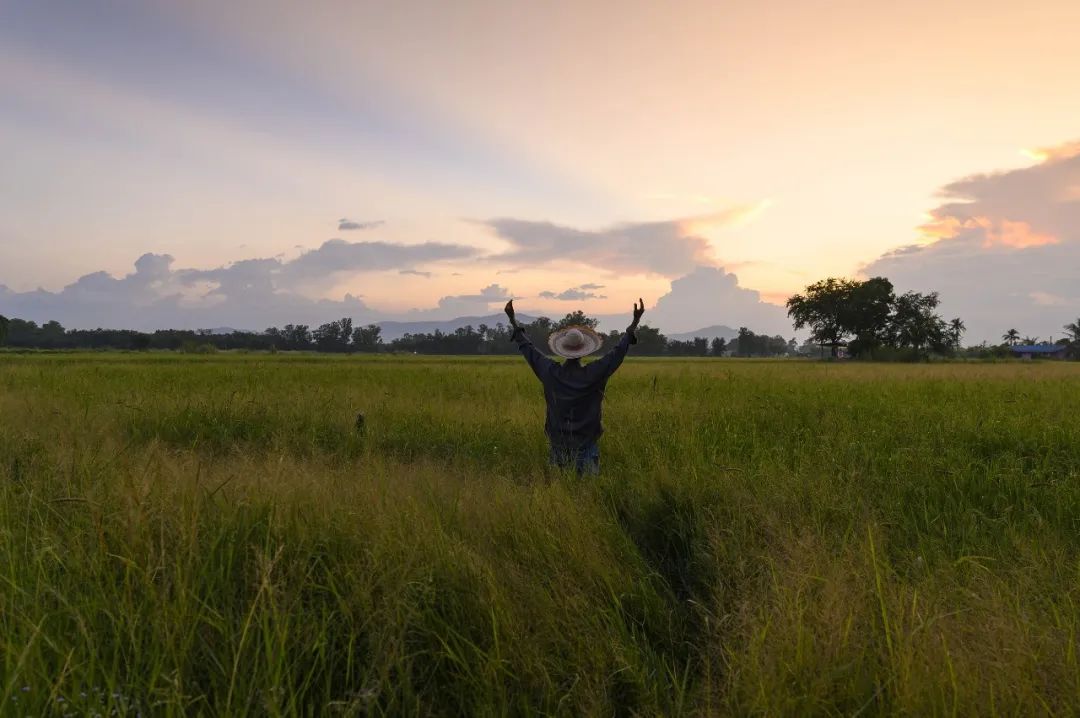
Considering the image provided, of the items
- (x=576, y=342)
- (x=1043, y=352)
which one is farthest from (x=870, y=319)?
(x=1043, y=352)

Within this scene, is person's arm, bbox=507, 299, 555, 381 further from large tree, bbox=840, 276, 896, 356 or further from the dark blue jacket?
large tree, bbox=840, 276, 896, 356

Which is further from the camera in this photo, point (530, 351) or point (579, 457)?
point (530, 351)

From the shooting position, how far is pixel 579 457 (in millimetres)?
5375

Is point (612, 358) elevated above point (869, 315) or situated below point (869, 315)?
below

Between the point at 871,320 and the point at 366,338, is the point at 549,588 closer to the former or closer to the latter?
the point at 871,320

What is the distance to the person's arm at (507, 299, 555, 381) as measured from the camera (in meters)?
5.44

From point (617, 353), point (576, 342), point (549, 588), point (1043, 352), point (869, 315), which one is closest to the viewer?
point (549, 588)

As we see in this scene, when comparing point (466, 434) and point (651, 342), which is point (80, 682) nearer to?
point (466, 434)

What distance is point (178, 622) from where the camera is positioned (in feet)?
6.88

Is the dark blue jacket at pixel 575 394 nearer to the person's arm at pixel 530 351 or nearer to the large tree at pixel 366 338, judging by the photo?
the person's arm at pixel 530 351

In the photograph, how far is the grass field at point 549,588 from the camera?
6.57 ft

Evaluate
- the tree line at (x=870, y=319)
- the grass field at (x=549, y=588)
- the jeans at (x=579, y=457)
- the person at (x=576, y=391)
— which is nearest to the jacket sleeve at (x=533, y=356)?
the person at (x=576, y=391)

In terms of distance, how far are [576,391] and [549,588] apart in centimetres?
260

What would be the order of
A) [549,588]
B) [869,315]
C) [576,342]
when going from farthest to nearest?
1. [869,315]
2. [576,342]
3. [549,588]
